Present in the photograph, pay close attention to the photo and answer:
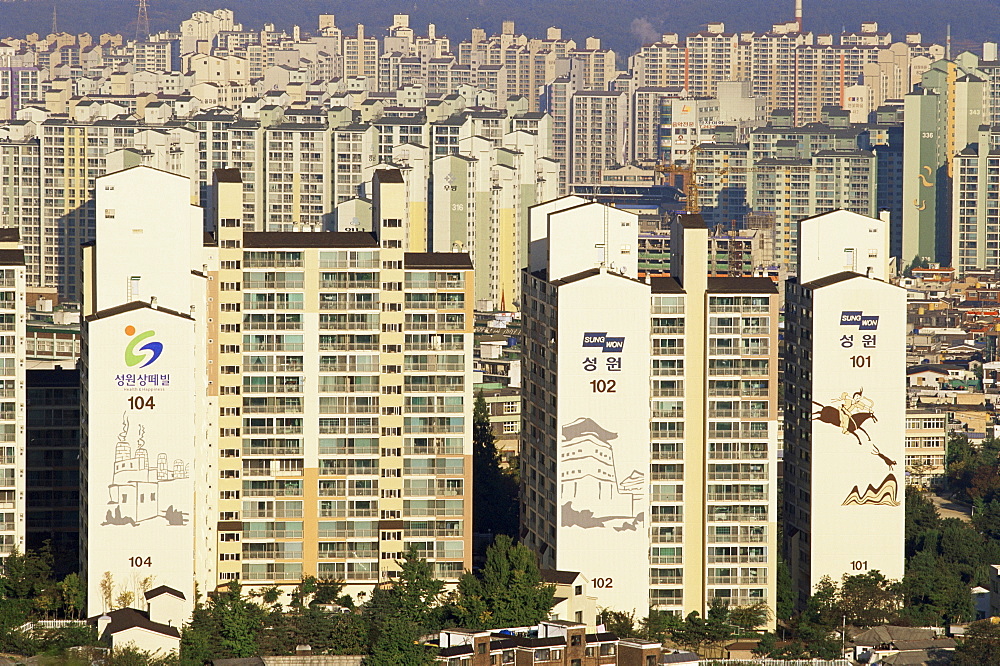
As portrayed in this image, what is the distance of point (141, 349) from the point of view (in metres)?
33.2

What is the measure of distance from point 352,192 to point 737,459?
38.4m

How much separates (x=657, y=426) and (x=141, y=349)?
→ 8.40 meters

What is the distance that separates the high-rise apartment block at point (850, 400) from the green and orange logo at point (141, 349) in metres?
10.6

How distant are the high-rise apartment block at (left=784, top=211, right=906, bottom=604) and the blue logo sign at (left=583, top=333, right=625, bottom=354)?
132 inches

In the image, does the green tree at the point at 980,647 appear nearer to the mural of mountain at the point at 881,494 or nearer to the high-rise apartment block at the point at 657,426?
the mural of mountain at the point at 881,494

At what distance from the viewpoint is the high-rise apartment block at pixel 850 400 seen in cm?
3566

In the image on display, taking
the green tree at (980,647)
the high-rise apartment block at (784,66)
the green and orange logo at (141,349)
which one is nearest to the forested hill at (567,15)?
the high-rise apartment block at (784,66)

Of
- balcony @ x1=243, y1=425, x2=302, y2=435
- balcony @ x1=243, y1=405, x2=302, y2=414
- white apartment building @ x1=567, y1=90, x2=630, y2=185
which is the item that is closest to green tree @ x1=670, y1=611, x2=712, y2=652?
balcony @ x1=243, y1=425, x2=302, y2=435

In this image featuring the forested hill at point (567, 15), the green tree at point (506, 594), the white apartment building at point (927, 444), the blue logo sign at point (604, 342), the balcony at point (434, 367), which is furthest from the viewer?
the forested hill at point (567, 15)

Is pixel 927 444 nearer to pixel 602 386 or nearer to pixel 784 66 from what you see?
pixel 602 386

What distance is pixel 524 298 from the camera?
3731cm

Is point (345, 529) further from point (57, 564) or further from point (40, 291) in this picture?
point (40, 291)

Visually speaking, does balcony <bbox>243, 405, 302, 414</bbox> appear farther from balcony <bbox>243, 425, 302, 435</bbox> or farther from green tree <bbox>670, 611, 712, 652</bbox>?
green tree <bbox>670, 611, 712, 652</bbox>

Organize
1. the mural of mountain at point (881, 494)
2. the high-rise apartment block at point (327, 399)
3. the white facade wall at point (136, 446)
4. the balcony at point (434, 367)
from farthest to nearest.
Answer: the balcony at point (434, 367), the mural of mountain at point (881, 494), the high-rise apartment block at point (327, 399), the white facade wall at point (136, 446)
